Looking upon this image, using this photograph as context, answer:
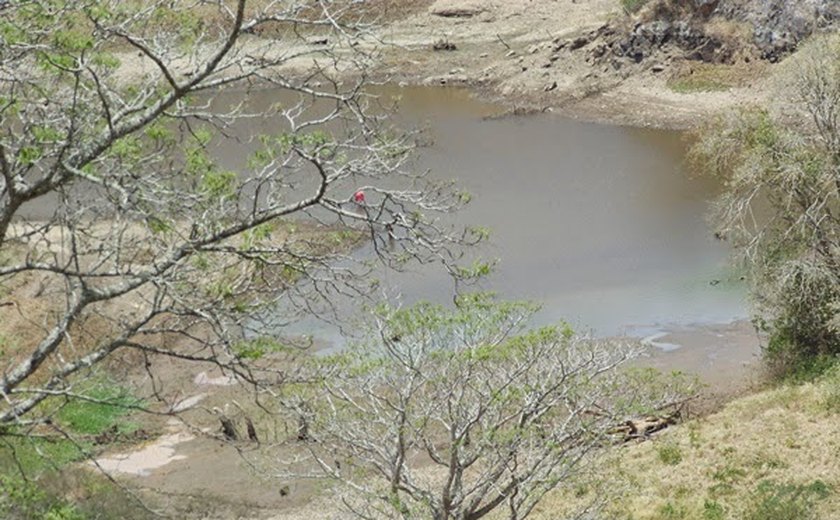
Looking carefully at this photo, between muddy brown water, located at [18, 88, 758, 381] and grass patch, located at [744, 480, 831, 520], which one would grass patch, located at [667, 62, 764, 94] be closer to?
muddy brown water, located at [18, 88, 758, 381]

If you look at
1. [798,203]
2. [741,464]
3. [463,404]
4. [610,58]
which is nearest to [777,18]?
[610,58]

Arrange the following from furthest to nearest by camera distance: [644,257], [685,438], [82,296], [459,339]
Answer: [644,257]
[685,438]
[459,339]
[82,296]

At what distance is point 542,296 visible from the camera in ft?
73.0

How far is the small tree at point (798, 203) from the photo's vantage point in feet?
58.8

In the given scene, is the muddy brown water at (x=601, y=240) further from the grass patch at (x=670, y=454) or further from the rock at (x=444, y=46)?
the rock at (x=444, y=46)

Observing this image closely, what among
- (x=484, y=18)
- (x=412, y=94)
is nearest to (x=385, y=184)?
(x=412, y=94)

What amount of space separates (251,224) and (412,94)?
33.9 meters

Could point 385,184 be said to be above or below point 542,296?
above

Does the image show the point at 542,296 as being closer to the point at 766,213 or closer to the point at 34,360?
the point at 766,213

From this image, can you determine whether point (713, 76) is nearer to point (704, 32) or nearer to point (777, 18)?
point (704, 32)

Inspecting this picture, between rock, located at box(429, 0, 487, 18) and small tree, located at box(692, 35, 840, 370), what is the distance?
29293 millimetres

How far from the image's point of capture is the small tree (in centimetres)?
1792

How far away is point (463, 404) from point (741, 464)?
17.4 feet

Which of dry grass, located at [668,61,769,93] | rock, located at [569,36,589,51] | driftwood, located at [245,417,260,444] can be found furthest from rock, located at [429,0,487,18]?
driftwood, located at [245,417,260,444]
